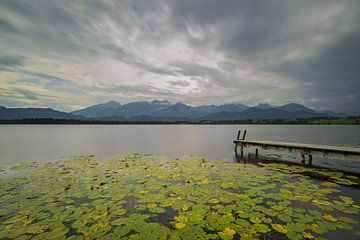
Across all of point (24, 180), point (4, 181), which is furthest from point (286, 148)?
point (4, 181)

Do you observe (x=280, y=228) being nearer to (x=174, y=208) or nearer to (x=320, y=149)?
(x=174, y=208)

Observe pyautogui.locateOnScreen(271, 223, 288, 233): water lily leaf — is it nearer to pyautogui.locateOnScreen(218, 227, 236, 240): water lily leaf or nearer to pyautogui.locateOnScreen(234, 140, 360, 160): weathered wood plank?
pyautogui.locateOnScreen(218, 227, 236, 240): water lily leaf

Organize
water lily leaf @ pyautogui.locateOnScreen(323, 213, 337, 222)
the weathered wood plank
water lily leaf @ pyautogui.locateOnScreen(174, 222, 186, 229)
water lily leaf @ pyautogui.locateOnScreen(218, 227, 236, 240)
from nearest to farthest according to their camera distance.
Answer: water lily leaf @ pyautogui.locateOnScreen(218, 227, 236, 240) < water lily leaf @ pyautogui.locateOnScreen(174, 222, 186, 229) < water lily leaf @ pyautogui.locateOnScreen(323, 213, 337, 222) < the weathered wood plank

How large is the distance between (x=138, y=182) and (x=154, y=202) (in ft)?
8.66

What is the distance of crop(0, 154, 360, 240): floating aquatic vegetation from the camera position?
4.48m

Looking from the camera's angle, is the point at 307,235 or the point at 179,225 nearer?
the point at 307,235

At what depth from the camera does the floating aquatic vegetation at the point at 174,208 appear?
4477mm

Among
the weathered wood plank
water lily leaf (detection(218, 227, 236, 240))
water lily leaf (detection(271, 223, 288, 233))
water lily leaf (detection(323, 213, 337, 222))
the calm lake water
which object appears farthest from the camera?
the calm lake water

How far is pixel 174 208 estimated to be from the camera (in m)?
5.81

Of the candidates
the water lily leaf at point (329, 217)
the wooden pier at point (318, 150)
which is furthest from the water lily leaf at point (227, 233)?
the wooden pier at point (318, 150)

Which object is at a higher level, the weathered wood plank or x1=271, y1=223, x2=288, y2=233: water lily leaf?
the weathered wood plank

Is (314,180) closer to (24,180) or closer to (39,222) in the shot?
(39,222)

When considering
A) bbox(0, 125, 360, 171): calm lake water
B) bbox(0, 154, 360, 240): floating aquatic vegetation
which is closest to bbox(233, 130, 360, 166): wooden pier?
bbox(0, 154, 360, 240): floating aquatic vegetation

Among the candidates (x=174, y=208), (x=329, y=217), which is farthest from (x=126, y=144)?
(x=329, y=217)
